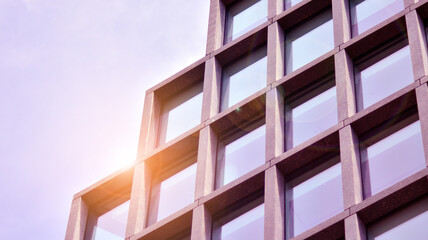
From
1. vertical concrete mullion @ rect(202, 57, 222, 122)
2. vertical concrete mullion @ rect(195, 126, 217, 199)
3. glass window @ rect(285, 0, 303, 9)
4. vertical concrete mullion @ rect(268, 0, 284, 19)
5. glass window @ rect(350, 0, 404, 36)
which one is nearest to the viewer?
vertical concrete mullion @ rect(195, 126, 217, 199)

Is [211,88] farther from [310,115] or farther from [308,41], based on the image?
[310,115]

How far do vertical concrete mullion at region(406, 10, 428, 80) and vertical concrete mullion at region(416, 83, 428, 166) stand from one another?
0.62 m

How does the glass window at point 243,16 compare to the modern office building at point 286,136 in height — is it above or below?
above

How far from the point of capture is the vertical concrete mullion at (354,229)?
22.9m

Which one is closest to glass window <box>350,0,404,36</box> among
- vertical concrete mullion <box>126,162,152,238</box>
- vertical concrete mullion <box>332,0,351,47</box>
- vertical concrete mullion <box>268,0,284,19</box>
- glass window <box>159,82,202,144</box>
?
vertical concrete mullion <box>332,0,351,47</box>

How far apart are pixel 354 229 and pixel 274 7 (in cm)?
1201

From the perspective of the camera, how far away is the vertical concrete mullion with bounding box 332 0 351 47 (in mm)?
29172

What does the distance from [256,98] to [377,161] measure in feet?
17.8

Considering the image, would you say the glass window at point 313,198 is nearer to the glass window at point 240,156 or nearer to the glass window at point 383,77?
the glass window at point 240,156

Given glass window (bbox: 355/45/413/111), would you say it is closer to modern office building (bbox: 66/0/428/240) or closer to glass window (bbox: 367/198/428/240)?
modern office building (bbox: 66/0/428/240)

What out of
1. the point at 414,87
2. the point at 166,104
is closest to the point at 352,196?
the point at 414,87

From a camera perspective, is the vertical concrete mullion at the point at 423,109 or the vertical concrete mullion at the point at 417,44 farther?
the vertical concrete mullion at the point at 417,44

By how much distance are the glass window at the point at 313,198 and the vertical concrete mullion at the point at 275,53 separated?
4.32m

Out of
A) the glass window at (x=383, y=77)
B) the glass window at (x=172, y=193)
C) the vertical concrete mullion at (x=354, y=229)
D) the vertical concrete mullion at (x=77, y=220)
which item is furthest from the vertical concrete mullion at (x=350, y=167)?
the vertical concrete mullion at (x=77, y=220)
